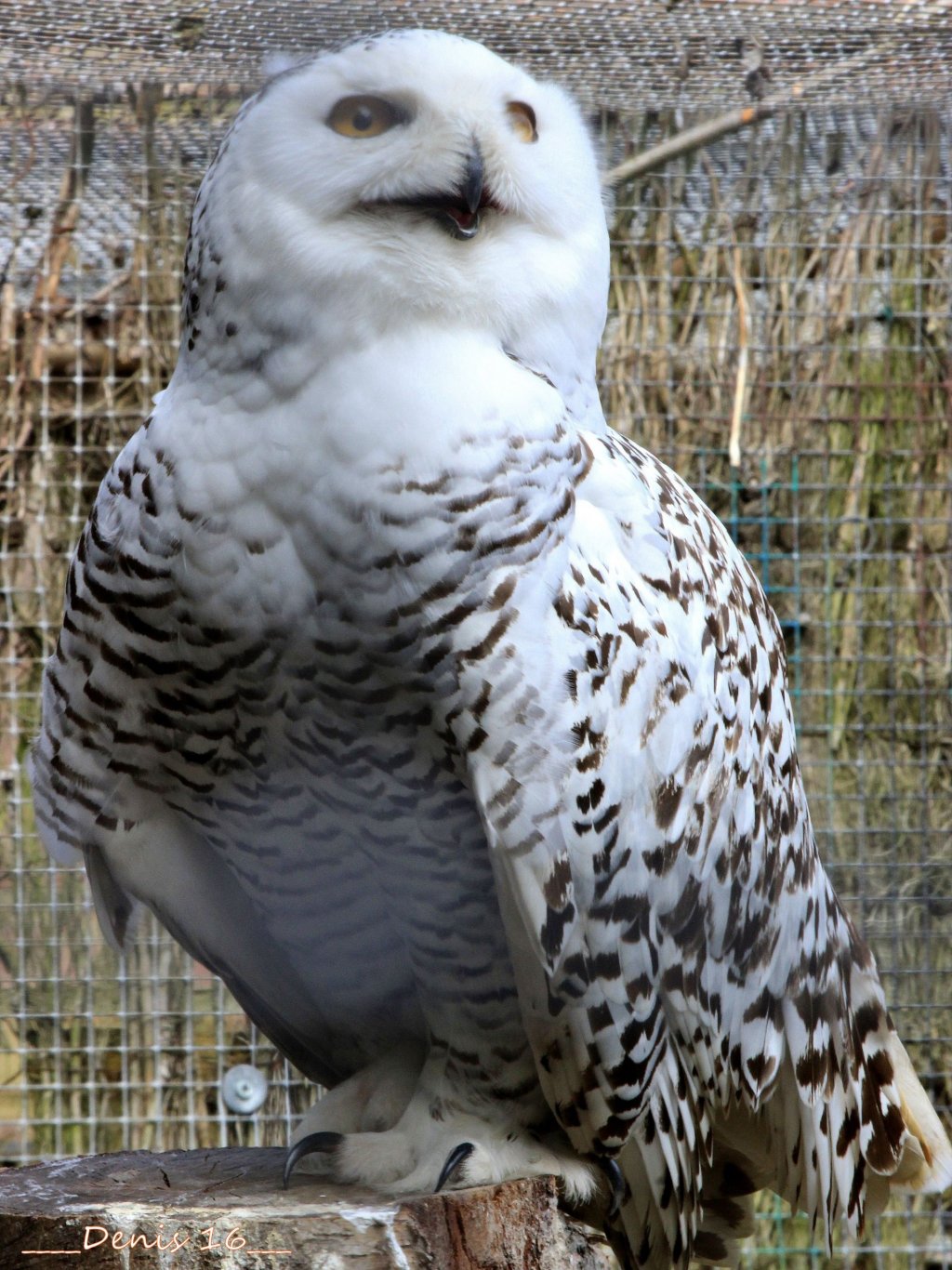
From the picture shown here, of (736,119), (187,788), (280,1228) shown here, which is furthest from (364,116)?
(736,119)

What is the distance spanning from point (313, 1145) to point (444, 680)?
0.71 m

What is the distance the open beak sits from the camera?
1.41m

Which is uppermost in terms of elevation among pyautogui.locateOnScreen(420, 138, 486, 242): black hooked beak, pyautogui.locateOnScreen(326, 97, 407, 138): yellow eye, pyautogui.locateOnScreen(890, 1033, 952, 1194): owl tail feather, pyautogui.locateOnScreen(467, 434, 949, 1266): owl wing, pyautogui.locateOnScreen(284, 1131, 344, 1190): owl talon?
pyautogui.locateOnScreen(326, 97, 407, 138): yellow eye

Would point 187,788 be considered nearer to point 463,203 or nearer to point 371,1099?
point 371,1099

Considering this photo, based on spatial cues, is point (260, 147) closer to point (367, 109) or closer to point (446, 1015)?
point (367, 109)

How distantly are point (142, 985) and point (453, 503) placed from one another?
221cm

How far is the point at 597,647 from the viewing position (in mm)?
1470

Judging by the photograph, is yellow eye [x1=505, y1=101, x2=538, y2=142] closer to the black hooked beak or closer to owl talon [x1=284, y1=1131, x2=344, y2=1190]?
the black hooked beak

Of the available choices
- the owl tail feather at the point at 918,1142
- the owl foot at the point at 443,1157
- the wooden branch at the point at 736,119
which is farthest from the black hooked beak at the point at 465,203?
the wooden branch at the point at 736,119

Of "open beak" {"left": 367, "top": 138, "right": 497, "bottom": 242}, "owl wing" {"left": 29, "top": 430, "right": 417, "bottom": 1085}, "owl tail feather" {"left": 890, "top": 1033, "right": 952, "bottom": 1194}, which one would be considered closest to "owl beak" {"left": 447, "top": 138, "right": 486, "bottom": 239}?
"open beak" {"left": 367, "top": 138, "right": 497, "bottom": 242}

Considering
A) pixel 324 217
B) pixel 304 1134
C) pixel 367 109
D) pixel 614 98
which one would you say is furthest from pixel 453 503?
pixel 614 98

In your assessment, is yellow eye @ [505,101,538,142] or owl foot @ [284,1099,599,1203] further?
owl foot @ [284,1099,599,1203]

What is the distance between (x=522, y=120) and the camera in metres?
1.51

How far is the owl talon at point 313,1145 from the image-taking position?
5.67ft
